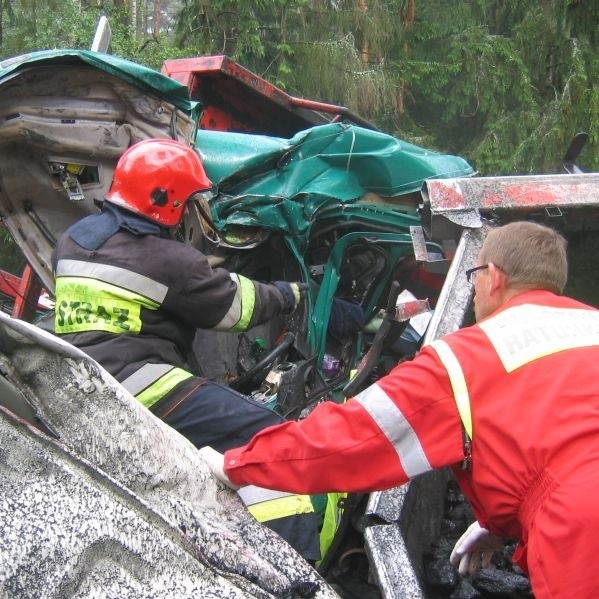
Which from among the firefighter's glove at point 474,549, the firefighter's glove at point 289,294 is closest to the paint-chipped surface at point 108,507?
the firefighter's glove at point 474,549

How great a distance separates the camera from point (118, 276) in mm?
2566

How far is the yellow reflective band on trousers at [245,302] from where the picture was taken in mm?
2820

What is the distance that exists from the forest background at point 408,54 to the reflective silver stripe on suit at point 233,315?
17.2 feet

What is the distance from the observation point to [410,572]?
1.77 m

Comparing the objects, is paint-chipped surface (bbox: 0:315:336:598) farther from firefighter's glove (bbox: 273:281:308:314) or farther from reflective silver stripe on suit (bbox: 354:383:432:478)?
firefighter's glove (bbox: 273:281:308:314)

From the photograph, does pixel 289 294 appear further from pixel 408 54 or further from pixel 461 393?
pixel 408 54

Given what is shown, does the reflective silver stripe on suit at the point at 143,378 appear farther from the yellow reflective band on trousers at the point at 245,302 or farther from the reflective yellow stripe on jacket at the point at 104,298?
the yellow reflective band on trousers at the point at 245,302

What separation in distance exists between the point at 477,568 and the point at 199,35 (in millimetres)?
7458

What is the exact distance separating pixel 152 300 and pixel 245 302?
0.38 m

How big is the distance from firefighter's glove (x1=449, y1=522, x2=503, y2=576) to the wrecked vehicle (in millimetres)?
136

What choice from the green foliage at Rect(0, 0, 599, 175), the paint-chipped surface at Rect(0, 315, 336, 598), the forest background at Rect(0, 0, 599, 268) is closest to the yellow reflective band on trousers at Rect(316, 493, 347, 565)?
the paint-chipped surface at Rect(0, 315, 336, 598)

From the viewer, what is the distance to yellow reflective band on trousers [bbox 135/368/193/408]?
2543mm

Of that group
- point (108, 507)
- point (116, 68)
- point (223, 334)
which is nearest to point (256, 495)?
point (108, 507)

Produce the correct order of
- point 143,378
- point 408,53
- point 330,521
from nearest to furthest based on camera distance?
point 330,521 → point 143,378 → point 408,53
